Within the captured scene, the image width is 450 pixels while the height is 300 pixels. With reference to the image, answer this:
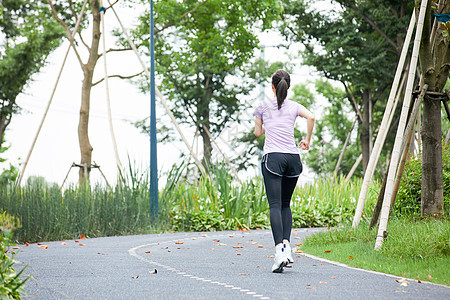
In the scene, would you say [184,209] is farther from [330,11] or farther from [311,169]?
[311,169]

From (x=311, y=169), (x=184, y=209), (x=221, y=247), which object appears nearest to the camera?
(x=221, y=247)

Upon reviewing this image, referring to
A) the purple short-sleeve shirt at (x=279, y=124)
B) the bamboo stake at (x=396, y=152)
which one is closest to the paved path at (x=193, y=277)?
the bamboo stake at (x=396, y=152)

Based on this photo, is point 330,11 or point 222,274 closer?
point 222,274

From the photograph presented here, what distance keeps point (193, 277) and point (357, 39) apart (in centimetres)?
1692

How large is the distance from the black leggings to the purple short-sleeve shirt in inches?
9.0

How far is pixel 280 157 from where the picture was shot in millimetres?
5074

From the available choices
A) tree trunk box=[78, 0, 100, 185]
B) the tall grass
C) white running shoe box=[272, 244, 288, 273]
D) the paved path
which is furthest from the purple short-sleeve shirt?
tree trunk box=[78, 0, 100, 185]

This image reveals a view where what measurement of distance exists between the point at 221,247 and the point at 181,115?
19914 mm

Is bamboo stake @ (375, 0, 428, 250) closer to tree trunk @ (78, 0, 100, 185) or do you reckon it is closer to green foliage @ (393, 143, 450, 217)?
green foliage @ (393, 143, 450, 217)

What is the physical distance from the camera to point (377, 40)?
20969 millimetres

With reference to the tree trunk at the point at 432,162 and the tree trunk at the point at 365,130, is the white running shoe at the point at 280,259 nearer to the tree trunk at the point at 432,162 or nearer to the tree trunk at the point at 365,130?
the tree trunk at the point at 432,162

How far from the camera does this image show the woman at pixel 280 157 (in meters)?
5.01

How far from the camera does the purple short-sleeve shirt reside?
5.13 m

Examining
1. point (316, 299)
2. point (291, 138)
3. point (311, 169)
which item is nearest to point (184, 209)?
point (291, 138)
